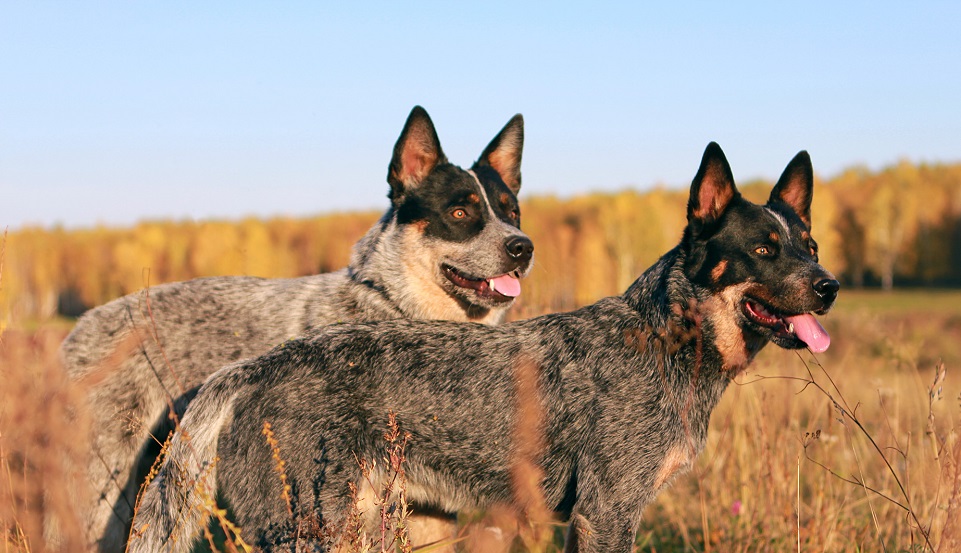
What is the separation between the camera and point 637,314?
4250 mm

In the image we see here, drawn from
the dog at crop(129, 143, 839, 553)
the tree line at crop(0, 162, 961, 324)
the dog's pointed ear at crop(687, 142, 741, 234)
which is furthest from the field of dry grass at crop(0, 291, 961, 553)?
the tree line at crop(0, 162, 961, 324)

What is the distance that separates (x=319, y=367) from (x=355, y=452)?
459 millimetres

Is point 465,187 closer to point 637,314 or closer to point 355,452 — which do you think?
point 637,314

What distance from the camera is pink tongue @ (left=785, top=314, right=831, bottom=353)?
396cm

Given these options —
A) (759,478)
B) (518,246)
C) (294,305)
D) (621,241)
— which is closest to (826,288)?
(759,478)

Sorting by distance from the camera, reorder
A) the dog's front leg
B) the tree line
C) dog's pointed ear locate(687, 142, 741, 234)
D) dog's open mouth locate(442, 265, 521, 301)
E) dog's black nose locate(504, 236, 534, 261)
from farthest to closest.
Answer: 1. the tree line
2. dog's open mouth locate(442, 265, 521, 301)
3. dog's black nose locate(504, 236, 534, 261)
4. dog's pointed ear locate(687, 142, 741, 234)
5. the dog's front leg

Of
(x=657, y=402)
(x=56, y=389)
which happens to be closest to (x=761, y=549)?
(x=657, y=402)

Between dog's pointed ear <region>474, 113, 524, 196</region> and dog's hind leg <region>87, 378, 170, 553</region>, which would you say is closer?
dog's hind leg <region>87, 378, 170, 553</region>

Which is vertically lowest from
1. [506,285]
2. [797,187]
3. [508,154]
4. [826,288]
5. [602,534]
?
[602,534]

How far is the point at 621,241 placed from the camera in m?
83.6

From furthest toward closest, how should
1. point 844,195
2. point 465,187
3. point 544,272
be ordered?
point 844,195
point 544,272
point 465,187

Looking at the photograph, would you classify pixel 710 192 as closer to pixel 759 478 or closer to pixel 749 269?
pixel 749 269

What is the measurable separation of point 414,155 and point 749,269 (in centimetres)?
266

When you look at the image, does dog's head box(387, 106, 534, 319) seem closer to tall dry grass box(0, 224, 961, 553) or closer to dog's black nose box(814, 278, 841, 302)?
tall dry grass box(0, 224, 961, 553)
